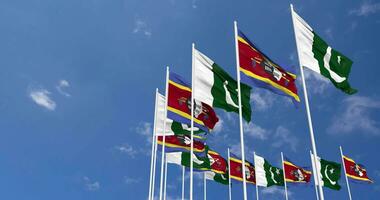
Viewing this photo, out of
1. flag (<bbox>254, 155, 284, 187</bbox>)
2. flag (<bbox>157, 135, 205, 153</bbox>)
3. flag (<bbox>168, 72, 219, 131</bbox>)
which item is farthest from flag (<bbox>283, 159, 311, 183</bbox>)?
flag (<bbox>168, 72, 219, 131</bbox>)

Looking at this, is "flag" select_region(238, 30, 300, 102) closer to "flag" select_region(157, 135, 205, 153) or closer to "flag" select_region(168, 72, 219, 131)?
"flag" select_region(168, 72, 219, 131)

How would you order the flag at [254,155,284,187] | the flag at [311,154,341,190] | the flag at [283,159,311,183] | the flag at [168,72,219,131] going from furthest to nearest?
the flag at [283,159,311,183]
the flag at [254,155,284,187]
the flag at [311,154,341,190]
the flag at [168,72,219,131]

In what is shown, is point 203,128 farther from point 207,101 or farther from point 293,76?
point 293,76

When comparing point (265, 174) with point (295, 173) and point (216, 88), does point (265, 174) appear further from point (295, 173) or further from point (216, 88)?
point (216, 88)

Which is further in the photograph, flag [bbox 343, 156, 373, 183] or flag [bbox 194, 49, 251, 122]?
flag [bbox 343, 156, 373, 183]

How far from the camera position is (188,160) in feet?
85.8

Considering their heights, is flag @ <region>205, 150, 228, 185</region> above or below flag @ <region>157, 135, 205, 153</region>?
above

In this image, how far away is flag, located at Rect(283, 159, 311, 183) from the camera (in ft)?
116

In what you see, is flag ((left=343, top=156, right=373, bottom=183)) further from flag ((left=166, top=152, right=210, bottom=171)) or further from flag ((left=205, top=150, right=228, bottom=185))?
flag ((left=166, top=152, right=210, bottom=171))

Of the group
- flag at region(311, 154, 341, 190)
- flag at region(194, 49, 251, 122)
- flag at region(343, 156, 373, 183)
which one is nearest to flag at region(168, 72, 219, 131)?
flag at region(194, 49, 251, 122)

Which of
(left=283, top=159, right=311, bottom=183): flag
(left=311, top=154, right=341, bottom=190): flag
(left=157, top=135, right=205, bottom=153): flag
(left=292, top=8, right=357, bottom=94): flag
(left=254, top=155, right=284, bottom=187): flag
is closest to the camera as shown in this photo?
(left=292, top=8, right=357, bottom=94): flag

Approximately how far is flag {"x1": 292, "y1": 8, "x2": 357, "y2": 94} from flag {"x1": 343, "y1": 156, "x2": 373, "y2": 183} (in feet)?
75.2

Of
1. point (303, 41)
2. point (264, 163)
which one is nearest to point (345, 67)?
point (303, 41)

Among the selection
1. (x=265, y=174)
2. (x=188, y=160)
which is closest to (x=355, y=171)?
(x=265, y=174)
